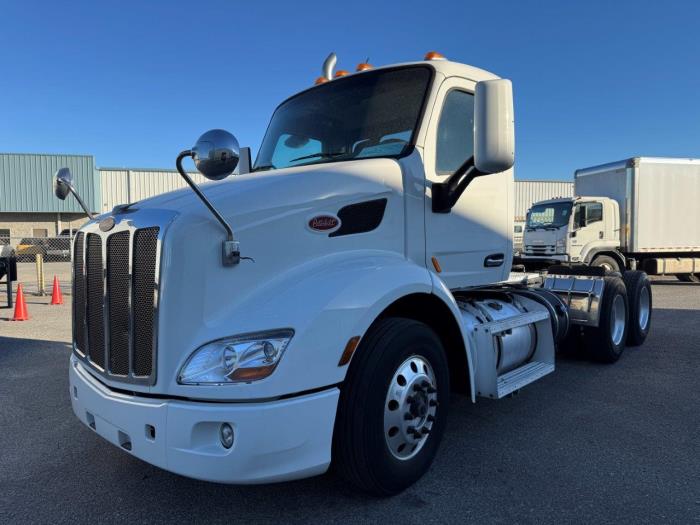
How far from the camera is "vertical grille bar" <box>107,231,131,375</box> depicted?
2.60 m

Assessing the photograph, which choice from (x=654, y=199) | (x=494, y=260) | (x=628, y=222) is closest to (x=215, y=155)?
(x=494, y=260)

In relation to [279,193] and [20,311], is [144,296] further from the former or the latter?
[20,311]

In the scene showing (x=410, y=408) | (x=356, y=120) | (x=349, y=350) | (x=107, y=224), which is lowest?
(x=410, y=408)

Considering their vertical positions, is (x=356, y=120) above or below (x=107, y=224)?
above

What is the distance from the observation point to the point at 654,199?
48.0 ft

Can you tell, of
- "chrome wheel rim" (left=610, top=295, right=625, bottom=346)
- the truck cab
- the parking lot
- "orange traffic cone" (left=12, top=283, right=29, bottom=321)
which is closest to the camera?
the parking lot

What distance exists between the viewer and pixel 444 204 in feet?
11.4

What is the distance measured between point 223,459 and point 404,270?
1.36 m

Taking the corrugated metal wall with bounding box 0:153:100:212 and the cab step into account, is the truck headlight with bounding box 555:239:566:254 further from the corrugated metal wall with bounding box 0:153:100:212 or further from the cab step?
the corrugated metal wall with bounding box 0:153:100:212

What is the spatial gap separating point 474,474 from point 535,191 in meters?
32.4

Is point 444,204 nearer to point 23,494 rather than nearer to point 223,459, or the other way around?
point 223,459

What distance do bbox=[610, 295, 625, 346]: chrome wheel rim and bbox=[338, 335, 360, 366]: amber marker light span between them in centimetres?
464

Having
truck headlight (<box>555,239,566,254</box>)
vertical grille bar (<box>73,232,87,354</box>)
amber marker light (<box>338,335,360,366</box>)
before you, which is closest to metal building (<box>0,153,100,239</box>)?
truck headlight (<box>555,239,566,254</box>)

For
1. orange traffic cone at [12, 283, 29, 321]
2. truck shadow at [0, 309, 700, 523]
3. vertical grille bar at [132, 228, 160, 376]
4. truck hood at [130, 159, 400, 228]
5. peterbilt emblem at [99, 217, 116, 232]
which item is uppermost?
truck hood at [130, 159, 400, 228]
